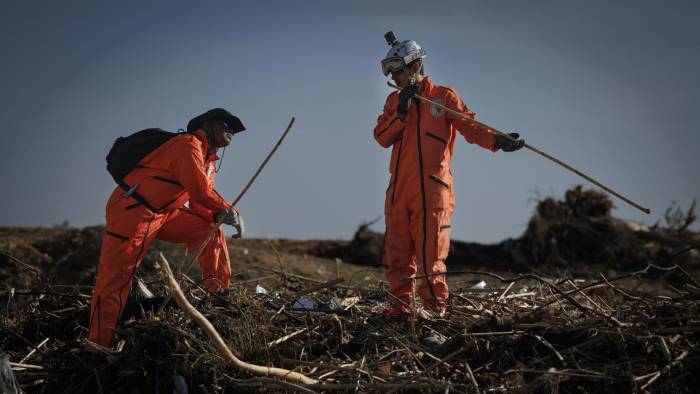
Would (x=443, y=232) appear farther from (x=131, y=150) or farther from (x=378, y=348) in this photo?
(x=131, y=150)

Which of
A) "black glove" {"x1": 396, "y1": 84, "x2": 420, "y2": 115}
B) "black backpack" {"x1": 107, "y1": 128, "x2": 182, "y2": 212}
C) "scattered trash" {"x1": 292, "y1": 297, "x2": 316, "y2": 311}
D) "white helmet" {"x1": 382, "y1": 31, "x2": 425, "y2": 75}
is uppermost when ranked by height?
"white helmet" {"x1": 382, "y1": 31, "x2": 425, "y2": 75}

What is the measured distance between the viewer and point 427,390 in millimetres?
4289

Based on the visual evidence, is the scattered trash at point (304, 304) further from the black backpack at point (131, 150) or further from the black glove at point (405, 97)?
the black glove at point (405, 97)

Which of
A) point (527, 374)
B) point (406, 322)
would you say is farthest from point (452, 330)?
point (527, 374)

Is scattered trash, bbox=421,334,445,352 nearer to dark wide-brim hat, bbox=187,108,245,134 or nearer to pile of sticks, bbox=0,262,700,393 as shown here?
pile of sticks, bbox=0,262,700,393

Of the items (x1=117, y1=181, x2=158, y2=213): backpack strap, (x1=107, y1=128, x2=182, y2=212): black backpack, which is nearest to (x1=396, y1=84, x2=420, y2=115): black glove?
(x1=107, y1=128, x2=182, y2=212): black backpack

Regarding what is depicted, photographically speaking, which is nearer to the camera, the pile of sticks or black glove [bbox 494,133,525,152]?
the pile of sticks

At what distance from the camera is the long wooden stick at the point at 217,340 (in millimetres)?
3710

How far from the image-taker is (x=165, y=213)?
19.1 feet

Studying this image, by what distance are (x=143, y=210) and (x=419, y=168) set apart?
7.23 feet

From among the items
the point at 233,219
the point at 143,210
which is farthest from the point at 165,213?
the point at 233,219

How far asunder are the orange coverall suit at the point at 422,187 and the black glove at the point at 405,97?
0.37ft

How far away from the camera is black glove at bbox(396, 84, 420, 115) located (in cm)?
584

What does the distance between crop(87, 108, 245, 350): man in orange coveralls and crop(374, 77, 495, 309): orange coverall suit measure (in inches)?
52.7
